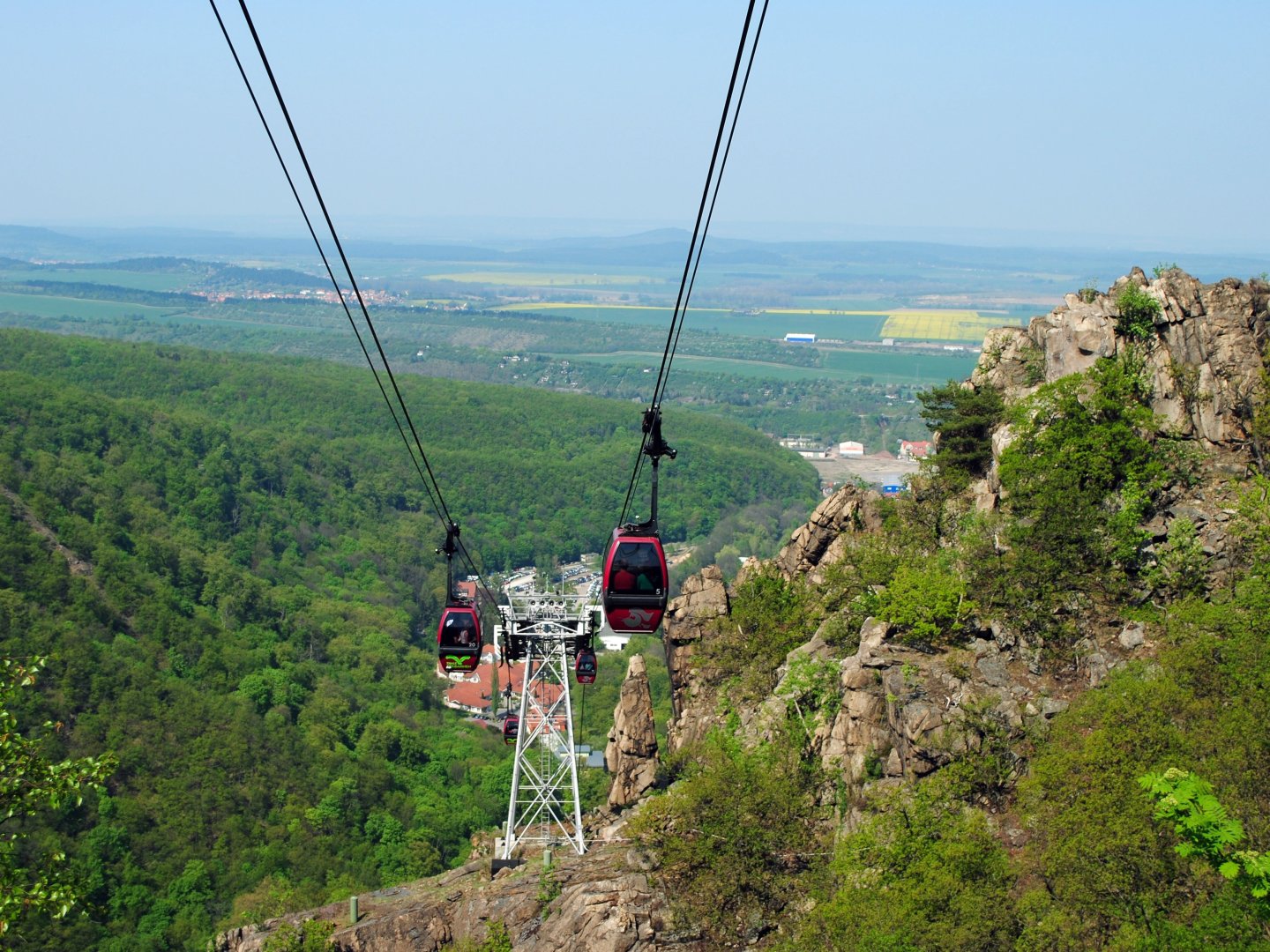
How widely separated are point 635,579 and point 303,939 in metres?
10.9

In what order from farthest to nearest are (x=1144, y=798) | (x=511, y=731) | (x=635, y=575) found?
1. (x=511, y=731)
2. (x=635, y=575)
3. (x=1144, y=798)

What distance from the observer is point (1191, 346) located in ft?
87.5

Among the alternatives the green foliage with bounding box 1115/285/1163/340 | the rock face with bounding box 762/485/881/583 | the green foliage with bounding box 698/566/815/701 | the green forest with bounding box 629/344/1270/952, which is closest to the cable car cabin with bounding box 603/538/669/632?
the green forest with bounding box 629/344/1270/952

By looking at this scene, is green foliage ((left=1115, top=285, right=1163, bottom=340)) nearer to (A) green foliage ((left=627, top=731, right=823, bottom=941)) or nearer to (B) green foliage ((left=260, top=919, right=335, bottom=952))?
(A) green foliage ((left=627, top=731, right=823, bottom=941))

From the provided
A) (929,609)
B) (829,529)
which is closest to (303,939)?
(929,609)

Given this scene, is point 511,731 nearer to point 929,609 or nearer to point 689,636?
point 689,636

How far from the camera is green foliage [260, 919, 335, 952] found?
74.1ft

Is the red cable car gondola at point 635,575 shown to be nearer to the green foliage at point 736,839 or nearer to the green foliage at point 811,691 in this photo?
the green foliage at point 736,839

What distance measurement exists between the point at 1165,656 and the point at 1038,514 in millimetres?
5185

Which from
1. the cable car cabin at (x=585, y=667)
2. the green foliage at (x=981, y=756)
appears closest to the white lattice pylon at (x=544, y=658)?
the cable car cabin at (x=585, y=667)

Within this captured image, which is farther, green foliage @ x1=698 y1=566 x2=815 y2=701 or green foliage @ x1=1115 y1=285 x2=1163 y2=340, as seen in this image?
green foliage @ x1=698 y1=566 x2=815 y2=701

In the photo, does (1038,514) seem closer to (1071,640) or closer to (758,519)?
(1071,640)

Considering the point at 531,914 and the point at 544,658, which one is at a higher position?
the point at 544,658

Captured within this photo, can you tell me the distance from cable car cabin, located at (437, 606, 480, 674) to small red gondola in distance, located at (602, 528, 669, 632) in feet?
24.9
